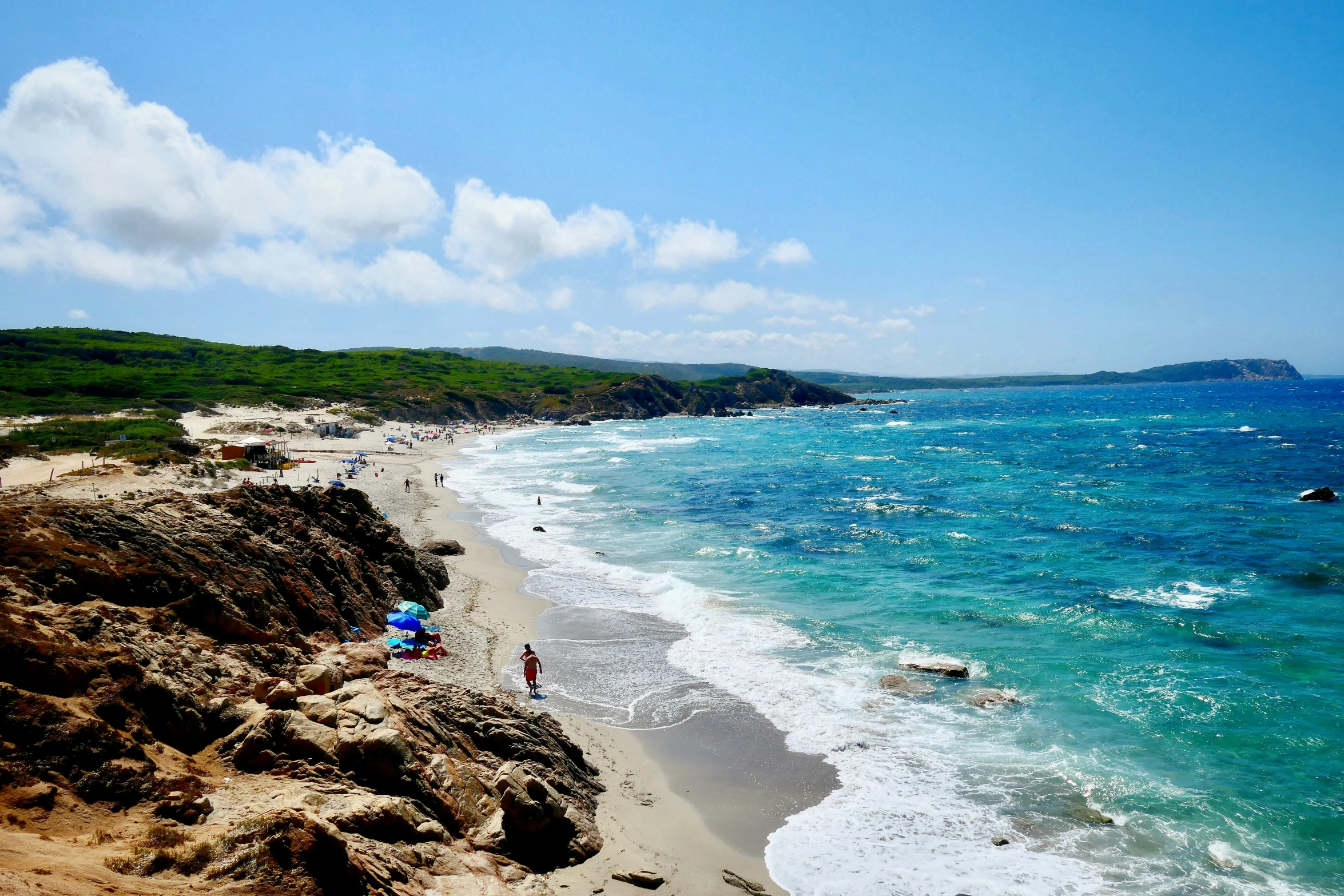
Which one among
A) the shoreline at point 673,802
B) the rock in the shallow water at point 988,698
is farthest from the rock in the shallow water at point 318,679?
the rock in the shallow water at point 988,698

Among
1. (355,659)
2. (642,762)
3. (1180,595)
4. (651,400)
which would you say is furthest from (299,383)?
(1180,595)

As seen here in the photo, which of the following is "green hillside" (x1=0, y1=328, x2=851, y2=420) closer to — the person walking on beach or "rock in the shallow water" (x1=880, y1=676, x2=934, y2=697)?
the person walking on beach

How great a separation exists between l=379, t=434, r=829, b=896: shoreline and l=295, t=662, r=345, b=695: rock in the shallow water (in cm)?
499

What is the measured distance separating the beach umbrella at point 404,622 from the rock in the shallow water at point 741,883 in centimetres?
1238

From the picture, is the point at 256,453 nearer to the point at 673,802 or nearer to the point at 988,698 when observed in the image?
the point at 673,802

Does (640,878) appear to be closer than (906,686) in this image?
Yes

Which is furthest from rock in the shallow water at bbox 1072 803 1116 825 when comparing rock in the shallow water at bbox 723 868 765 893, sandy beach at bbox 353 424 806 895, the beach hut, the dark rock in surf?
the beach hut

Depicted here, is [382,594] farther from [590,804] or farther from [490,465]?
[490,465]

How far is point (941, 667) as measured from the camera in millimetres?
20469

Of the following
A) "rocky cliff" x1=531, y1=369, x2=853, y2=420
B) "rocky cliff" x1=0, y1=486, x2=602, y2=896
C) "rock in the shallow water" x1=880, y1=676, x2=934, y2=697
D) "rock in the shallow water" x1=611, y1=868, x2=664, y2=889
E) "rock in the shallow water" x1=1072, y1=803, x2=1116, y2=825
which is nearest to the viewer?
"rocky cliff" x1=0, y1=486, x2=602, y2=896

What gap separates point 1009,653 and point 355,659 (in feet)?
61.8

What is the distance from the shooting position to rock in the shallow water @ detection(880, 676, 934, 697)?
63.1ft

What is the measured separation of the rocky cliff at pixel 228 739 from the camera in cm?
768

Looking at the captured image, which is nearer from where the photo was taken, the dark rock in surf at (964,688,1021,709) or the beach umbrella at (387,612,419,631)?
the dark rock in surf at (964,688,1021,709)
